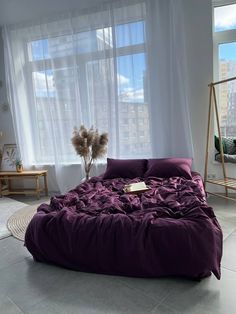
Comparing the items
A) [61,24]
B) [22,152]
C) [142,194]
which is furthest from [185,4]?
[22,152]

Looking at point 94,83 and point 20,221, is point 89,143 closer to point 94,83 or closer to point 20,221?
point 94,83

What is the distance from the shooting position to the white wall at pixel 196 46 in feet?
11.6

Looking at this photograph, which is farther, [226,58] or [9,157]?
[9,157]

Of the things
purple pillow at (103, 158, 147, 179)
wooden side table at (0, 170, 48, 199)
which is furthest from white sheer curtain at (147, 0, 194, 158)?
wooden side table at (0, 170, 48, 199)

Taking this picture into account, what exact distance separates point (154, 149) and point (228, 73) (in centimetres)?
148

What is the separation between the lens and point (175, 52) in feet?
11.8

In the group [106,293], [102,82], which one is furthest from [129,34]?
[106,293]

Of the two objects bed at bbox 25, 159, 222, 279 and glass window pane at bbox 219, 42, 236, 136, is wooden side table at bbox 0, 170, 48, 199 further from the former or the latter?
glass window pane at bbox 219, 42, 236, 136

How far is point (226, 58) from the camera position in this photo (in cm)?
375

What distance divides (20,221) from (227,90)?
326 cm

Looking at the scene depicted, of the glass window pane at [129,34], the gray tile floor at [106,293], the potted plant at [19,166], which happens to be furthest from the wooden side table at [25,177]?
the glass window pane at [129,34]

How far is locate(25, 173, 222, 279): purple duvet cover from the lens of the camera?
1819 mm

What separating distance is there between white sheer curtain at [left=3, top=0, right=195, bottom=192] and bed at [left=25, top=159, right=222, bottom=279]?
163 cm

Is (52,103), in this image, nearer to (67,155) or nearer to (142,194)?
(67,155)
